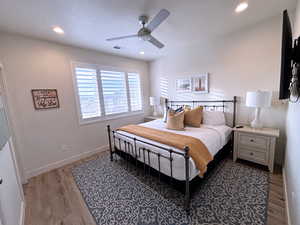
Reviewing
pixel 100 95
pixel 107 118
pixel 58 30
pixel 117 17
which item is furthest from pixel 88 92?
pixel 117 17

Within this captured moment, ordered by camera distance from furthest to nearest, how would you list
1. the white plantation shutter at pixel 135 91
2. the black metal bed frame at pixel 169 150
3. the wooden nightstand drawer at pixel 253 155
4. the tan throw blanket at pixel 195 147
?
the white plantation shutter at pixel 135 91, the wooden nightstand drawer at pixel 253 155, the tan throw blanket at pixel 195 147, the black metal bed frame at pixel 169 150

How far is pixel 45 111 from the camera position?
2.73 m

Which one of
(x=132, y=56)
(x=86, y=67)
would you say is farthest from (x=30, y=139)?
(x=132, y=56)

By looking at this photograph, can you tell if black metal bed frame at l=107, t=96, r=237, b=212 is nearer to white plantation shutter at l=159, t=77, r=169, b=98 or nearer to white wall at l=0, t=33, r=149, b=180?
white plantation shutter at l=159, t=77, r=169, b=98

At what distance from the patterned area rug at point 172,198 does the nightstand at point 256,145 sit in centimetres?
20

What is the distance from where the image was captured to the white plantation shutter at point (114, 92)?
143 inches

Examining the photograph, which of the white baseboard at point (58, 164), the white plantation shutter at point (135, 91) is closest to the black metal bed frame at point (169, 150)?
the white baseboard at point (58, 164)

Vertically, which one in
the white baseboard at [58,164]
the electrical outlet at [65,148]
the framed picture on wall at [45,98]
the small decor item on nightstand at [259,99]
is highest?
the framed picture on wall at [45,98]

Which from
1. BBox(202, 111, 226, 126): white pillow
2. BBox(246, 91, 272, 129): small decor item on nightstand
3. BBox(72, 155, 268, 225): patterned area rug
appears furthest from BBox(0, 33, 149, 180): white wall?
BBox(246, 91, 272, 129): small decor item on nightstand

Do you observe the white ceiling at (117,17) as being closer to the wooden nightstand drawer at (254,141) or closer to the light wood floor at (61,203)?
the wooden nightstand drawer at (254,141)

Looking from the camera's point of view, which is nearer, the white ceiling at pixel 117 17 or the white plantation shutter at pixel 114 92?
the white ceiling at pixel 117 17

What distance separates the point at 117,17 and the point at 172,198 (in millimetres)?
2918

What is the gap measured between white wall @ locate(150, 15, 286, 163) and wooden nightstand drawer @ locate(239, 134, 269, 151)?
1.48 ft

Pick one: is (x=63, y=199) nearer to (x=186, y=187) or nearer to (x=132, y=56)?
(x=186, y=187)
